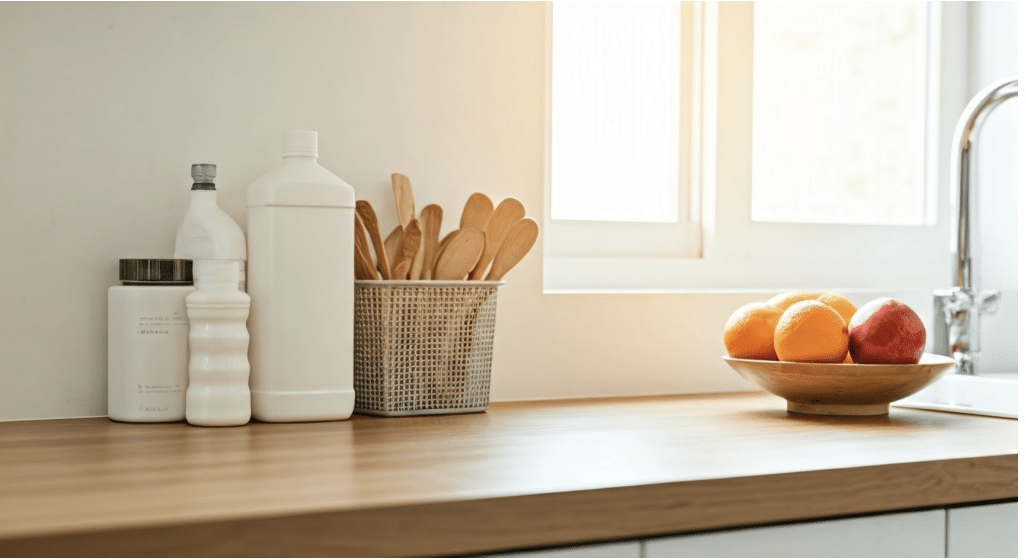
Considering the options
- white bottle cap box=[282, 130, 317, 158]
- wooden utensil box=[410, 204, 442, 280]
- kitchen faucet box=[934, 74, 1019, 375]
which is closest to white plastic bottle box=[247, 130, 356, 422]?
white bottle cap box=[282, 130, 317, 158]

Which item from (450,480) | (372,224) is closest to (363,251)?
(372,224)

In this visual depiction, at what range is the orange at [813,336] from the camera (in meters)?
1.17

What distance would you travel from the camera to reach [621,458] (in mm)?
903

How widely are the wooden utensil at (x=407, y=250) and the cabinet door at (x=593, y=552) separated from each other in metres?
0.50

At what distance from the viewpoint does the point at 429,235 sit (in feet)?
4.17

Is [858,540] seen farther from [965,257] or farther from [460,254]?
[965,257]

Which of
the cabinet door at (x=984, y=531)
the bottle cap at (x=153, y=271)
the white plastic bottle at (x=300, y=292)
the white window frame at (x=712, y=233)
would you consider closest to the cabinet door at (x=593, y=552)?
the cabinet door at (x=984, y=531)

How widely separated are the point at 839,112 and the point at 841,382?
2.48 ft

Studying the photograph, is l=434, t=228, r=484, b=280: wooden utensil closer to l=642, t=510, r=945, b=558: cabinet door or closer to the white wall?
the white wall

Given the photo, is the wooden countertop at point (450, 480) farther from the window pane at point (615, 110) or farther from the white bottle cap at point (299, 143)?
the window pane at point (615, 110)

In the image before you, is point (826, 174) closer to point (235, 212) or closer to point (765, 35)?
point (765, 35)

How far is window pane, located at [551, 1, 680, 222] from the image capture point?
1.57 metres

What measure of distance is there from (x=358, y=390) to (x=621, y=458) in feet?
1.33

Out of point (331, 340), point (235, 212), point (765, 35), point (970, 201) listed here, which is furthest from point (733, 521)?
point (765, 35)
